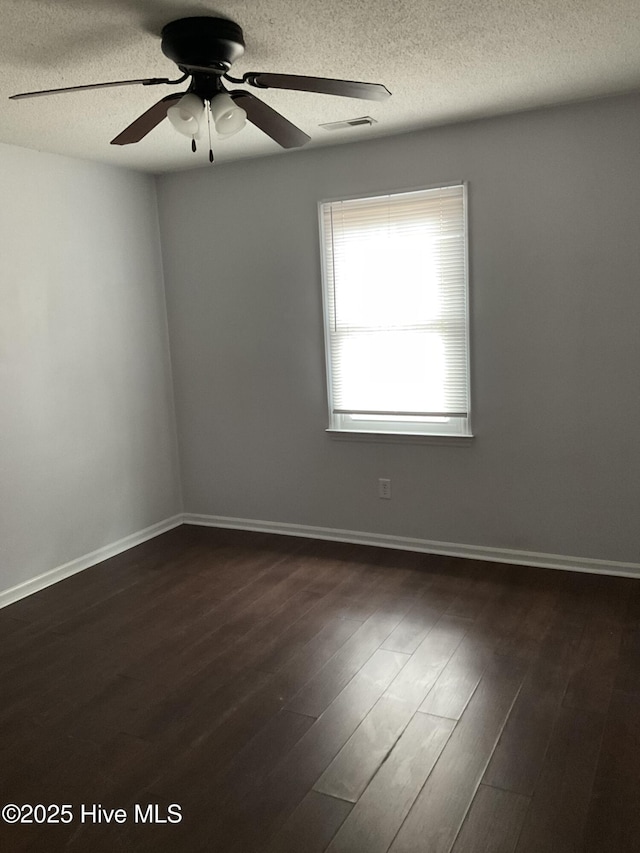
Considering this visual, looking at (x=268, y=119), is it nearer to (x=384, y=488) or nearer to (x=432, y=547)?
(x=384, y=488)

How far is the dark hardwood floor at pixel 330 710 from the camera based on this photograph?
80.1 inches

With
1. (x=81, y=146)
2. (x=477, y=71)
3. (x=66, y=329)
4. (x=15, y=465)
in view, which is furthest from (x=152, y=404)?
(x=477, y=71)

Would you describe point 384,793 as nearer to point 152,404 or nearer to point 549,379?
point 549,379

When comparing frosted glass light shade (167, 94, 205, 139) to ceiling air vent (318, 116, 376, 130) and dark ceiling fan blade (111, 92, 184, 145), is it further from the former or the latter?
ceiling air vent (318, 116, 376, 130)

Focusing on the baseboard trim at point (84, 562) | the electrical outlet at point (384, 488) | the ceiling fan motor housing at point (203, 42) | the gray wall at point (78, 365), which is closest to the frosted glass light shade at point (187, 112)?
the ceiling fan motor housing at point (203, 42)

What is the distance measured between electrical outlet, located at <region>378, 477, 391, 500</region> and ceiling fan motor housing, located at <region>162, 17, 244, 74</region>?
259cm

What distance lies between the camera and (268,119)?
8.32 feet

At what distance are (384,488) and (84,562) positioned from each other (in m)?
1.93

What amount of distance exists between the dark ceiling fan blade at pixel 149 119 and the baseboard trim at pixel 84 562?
2.49 metres

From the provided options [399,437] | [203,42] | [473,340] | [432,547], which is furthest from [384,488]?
[203,42]

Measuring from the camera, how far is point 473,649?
3.02m

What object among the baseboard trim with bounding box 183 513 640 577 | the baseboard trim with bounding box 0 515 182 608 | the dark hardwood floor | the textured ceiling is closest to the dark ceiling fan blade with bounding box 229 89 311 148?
the textured ceiling

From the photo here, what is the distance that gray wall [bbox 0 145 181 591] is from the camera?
12.5 ft

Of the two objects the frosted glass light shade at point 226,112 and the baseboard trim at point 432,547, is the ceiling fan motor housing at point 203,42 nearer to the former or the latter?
the frosted glass light shade at point 226,112
